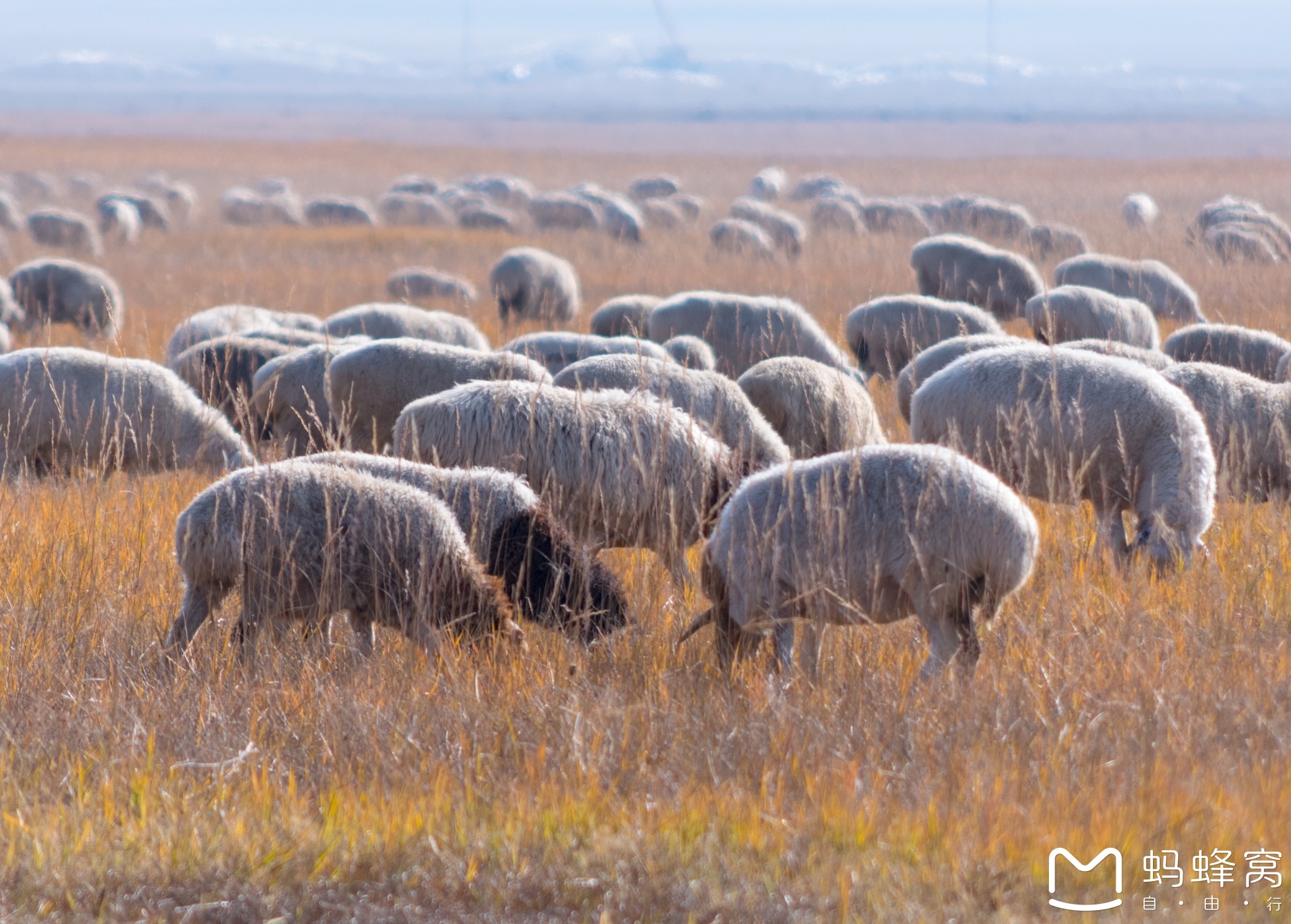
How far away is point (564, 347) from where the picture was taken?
372 inches

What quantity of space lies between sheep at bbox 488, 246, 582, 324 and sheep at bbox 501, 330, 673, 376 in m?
6.60

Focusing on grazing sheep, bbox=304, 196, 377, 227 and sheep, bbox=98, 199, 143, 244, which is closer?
sheep, bbox=98, 199, 143, 244

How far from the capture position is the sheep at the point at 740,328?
11.0 meters

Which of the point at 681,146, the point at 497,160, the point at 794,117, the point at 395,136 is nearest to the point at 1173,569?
the point at 497,160

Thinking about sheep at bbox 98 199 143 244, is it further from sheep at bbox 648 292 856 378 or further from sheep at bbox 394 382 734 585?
sheep at bbox 394 382 734 585

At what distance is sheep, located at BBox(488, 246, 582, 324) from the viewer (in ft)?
53.5

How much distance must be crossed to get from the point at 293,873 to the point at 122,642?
1846 mm

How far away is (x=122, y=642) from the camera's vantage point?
458cm

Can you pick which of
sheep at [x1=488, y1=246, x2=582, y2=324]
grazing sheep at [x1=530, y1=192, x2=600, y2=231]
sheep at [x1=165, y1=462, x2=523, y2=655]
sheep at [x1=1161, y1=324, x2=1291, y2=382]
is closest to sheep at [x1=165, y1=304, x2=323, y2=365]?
sheep at [x1=488, y1=246, x2=582, y2=324]

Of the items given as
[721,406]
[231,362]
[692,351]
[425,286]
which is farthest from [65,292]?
[721,406]

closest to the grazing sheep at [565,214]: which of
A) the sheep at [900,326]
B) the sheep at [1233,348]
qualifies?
the sheep at [900,326]

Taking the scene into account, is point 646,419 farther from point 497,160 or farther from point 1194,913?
point 497,160

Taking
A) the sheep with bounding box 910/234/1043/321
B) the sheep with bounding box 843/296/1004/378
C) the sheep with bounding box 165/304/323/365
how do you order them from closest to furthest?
1. the sheep with bounding box 165/304/323/365
2. the sheep with bounding box 843/296/1004/378
3. the sheep with bounding box 910/234/1043/321

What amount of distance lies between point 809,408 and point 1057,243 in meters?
15.5
